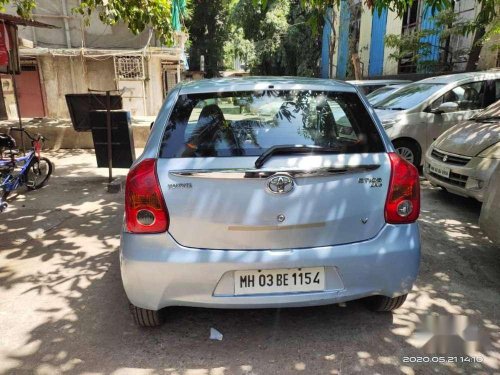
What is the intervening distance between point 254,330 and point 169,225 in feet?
3.14

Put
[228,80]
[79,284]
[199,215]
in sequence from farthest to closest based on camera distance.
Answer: [79,284] → [228,80] → [199,215]

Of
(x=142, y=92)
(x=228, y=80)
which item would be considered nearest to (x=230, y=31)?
(x=142, y=92)

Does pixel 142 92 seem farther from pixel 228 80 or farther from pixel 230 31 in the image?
pixel 228 80

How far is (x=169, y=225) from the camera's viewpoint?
2375 millimetres

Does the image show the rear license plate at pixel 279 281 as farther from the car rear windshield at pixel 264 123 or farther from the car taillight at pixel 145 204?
the car rear windshield at pixel 264 123

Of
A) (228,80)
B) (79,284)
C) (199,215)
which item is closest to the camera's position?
(199,215)

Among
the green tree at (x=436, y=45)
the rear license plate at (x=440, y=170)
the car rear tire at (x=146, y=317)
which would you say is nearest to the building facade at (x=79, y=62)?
the green tree at (x=436, y=45)

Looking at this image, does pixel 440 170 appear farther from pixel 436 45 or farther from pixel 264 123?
pixel 436 45

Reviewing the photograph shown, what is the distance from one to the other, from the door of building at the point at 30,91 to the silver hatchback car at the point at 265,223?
17961 millimetres

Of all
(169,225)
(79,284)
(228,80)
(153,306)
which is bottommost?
(79,284)

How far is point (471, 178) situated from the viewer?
16.3 ft

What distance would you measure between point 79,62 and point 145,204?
1711 centimetres

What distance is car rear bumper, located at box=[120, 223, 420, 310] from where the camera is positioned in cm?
235

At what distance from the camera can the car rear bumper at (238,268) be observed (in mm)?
2354
